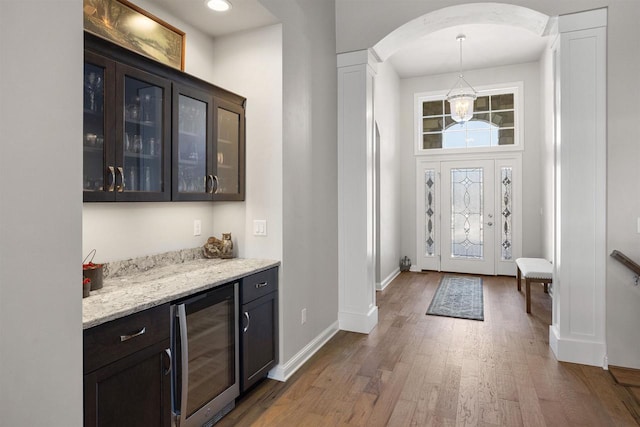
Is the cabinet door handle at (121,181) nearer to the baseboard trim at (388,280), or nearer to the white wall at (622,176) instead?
the white wall at (622,176)

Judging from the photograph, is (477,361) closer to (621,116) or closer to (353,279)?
(353,279)

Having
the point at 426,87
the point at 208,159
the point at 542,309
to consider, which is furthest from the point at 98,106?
the point at 426,87

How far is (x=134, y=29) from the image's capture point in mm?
2291

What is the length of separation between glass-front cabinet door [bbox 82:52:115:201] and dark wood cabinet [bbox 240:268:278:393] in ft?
3.21

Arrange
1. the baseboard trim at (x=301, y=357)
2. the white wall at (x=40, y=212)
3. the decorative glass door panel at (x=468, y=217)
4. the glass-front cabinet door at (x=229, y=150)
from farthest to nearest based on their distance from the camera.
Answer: the decorative glass door panel at (x=468, y=217) < the baseboard trim at (x=301, y=357) < the glass-front cabinet door at (x=229, y=150) < the white wall at (x=40, y=212)

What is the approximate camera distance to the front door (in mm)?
6461

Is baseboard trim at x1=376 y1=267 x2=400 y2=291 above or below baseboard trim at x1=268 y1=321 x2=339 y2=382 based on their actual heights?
above

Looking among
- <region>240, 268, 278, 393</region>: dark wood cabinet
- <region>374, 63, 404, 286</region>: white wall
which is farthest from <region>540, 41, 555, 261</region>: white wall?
<region>240, 268, 278, 393</region>: dark wood cabinet

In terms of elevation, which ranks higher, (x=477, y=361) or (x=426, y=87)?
(x=426, y=87)

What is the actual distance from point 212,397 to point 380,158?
4134 mm

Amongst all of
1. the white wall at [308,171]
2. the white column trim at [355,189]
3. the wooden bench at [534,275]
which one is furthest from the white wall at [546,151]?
the white wall at [308,171]

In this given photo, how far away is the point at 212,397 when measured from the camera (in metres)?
2.18

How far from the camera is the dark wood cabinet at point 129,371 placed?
4.79 ft

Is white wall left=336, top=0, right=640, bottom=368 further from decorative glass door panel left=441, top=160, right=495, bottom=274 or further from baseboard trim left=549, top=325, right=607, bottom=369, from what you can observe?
decorative glass door panel left=441, top=160, right=495, bottom=274
